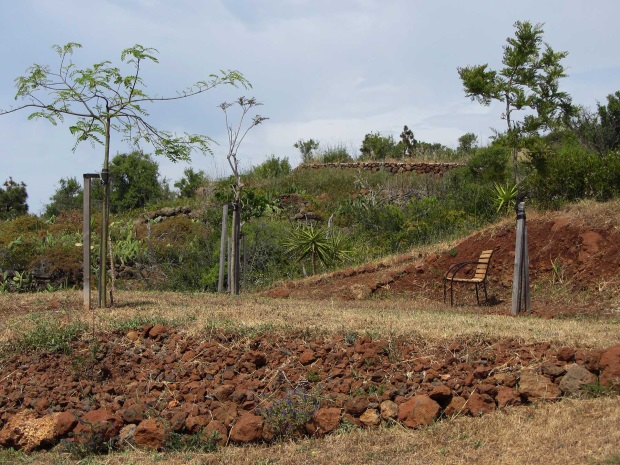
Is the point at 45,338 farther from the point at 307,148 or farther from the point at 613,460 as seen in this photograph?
the point at 307,148

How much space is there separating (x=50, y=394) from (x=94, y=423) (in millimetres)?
997

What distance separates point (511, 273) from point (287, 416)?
30.1 ft

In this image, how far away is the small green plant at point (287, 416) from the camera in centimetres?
563

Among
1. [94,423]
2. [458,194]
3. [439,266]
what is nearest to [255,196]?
[458,194]

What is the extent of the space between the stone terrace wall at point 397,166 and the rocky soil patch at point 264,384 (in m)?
19.7

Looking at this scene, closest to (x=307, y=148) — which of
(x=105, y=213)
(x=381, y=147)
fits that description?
(x=381, y=147)

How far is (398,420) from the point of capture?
5691 millimetres

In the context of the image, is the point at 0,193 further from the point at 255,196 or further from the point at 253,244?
the point at 253,244

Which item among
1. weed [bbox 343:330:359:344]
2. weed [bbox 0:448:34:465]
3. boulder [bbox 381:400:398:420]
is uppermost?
weed [bbox 343:330:359:344]

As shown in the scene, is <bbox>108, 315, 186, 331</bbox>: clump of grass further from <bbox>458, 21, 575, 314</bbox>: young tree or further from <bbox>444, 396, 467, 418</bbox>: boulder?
<bbox>458, 21, 575, 314</bbox>: young tree

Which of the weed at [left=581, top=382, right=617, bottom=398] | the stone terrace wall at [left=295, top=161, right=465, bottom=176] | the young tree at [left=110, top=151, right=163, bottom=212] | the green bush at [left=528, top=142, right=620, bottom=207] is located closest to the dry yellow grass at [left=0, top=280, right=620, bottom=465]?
the weed at [left=581, top=382, right=617, bottom=398]

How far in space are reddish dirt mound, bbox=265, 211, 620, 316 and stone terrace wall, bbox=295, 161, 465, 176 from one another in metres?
11.0

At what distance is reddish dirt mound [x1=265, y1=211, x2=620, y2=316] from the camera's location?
1239 centimetres

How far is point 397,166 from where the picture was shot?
27.9 m
